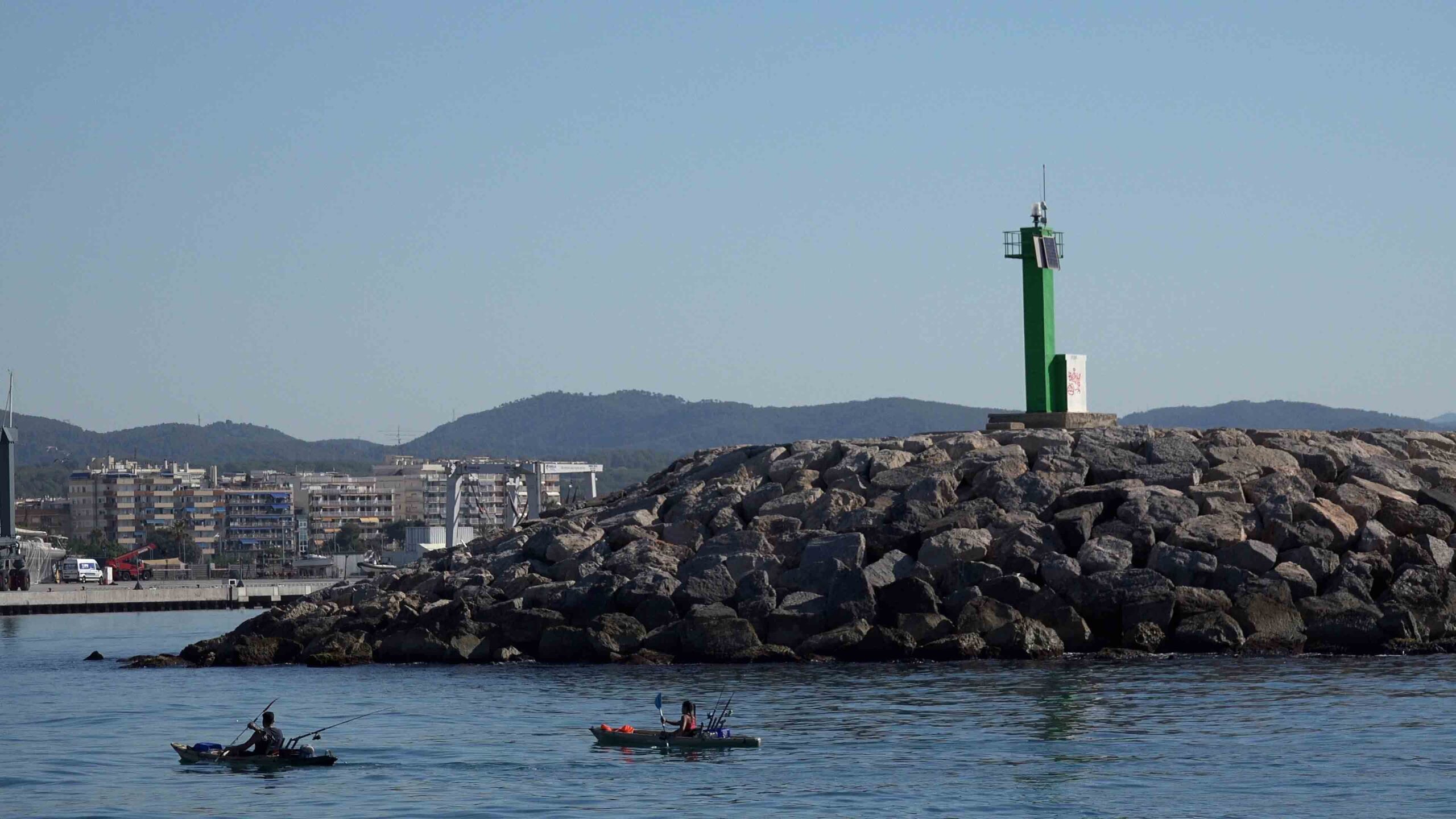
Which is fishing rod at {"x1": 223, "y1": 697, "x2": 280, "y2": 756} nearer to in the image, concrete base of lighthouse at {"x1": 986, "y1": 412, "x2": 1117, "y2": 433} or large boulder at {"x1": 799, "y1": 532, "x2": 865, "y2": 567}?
large boulder at {"x1": 799, "y1": 532, "x2": 865, "y2": 567}

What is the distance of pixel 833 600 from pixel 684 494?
7233 millimetres

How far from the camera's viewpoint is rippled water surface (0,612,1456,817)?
2177 centimetres

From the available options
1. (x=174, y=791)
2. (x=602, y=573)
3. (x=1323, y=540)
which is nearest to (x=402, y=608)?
(x=602, y=573)

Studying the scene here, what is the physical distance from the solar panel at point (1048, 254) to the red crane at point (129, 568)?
9860 centimetres

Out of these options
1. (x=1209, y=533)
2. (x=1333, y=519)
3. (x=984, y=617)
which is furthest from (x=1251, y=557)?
(x=984, y=617)

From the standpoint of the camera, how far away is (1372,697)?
90.9 ft

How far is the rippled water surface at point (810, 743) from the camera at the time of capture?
21.8 m

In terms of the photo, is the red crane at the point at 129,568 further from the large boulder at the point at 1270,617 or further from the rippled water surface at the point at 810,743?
the large boulder at the point at 1270,617

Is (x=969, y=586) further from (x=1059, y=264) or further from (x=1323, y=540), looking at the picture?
(x=1059, y=264)

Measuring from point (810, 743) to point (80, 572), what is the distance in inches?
4189

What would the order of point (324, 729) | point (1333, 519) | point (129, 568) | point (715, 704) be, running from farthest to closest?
point (129, 568) < point (1333, 519) < point (715, 704) < point (324, 729)

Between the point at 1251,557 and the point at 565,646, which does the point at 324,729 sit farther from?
the point at 1251,557

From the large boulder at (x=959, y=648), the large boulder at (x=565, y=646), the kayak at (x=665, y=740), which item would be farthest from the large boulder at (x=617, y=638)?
the kayak at (x=665, y=740)

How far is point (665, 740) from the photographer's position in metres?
25.8
